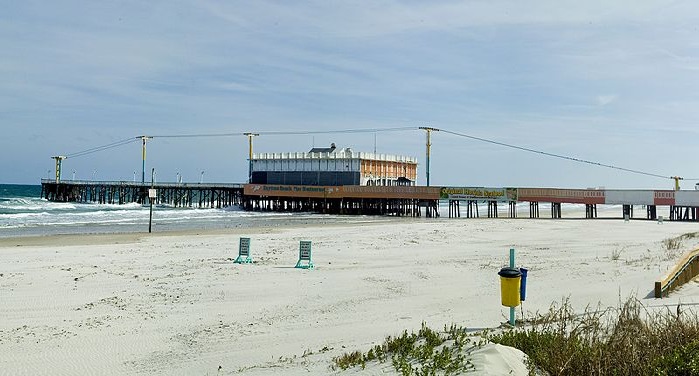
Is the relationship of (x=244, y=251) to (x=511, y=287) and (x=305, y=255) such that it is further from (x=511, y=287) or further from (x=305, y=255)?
(x=511, y=287)

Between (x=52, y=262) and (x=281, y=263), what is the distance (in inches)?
263

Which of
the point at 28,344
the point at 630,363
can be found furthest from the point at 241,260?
the point at 630,363

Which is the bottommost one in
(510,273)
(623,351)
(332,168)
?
(623,351)

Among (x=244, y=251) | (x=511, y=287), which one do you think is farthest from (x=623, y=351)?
(x=244, y=251)

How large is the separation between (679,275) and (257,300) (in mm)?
8419

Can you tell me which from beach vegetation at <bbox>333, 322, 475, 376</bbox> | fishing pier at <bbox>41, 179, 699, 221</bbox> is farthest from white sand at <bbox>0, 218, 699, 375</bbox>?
fishing pier at <bbox>41, 179, 699, 221</bbox>

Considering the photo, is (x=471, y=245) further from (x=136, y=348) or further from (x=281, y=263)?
(x=136, y=348)

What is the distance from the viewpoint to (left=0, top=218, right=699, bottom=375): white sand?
311 inches

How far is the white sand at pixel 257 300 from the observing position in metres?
7.90

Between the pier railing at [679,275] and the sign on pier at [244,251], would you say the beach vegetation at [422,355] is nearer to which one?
the pier railing at [679,275]

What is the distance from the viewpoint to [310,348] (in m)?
8.10

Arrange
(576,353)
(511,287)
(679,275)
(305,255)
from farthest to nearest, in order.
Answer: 1. (305,255)
2. (679,275)
3. (511,287)
4. (576,353)

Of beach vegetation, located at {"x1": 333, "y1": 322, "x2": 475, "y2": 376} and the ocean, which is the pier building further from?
beach vegetation, located at {"x1": 333, "y1": 322, "x2": 475, "y2": 376}

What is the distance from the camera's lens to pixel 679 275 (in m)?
12.5
